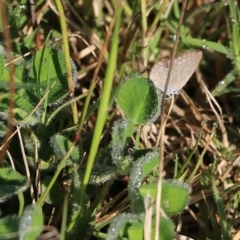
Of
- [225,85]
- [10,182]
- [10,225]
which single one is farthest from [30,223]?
[225,85]

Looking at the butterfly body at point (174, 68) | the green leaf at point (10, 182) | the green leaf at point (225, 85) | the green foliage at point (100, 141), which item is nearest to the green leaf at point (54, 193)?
the green foliage at point (100, 141)

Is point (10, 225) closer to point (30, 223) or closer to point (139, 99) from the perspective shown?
point (30, 223)

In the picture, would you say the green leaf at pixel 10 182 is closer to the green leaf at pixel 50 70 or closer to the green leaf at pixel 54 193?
the green leaf at pixel 54 193

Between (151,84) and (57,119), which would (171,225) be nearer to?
(151,84)

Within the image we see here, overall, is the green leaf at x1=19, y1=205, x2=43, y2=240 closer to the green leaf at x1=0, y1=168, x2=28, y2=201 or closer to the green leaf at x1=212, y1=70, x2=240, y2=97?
the green leaf at x1=0, y1=168, x2=28, y2=201

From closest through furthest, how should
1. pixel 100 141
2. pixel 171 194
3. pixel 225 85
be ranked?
pixel 171 194 → pixel 100 141 → pixel 225 85

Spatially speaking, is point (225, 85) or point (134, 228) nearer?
point (134, 228)

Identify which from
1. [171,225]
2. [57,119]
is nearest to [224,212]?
[171,225]
